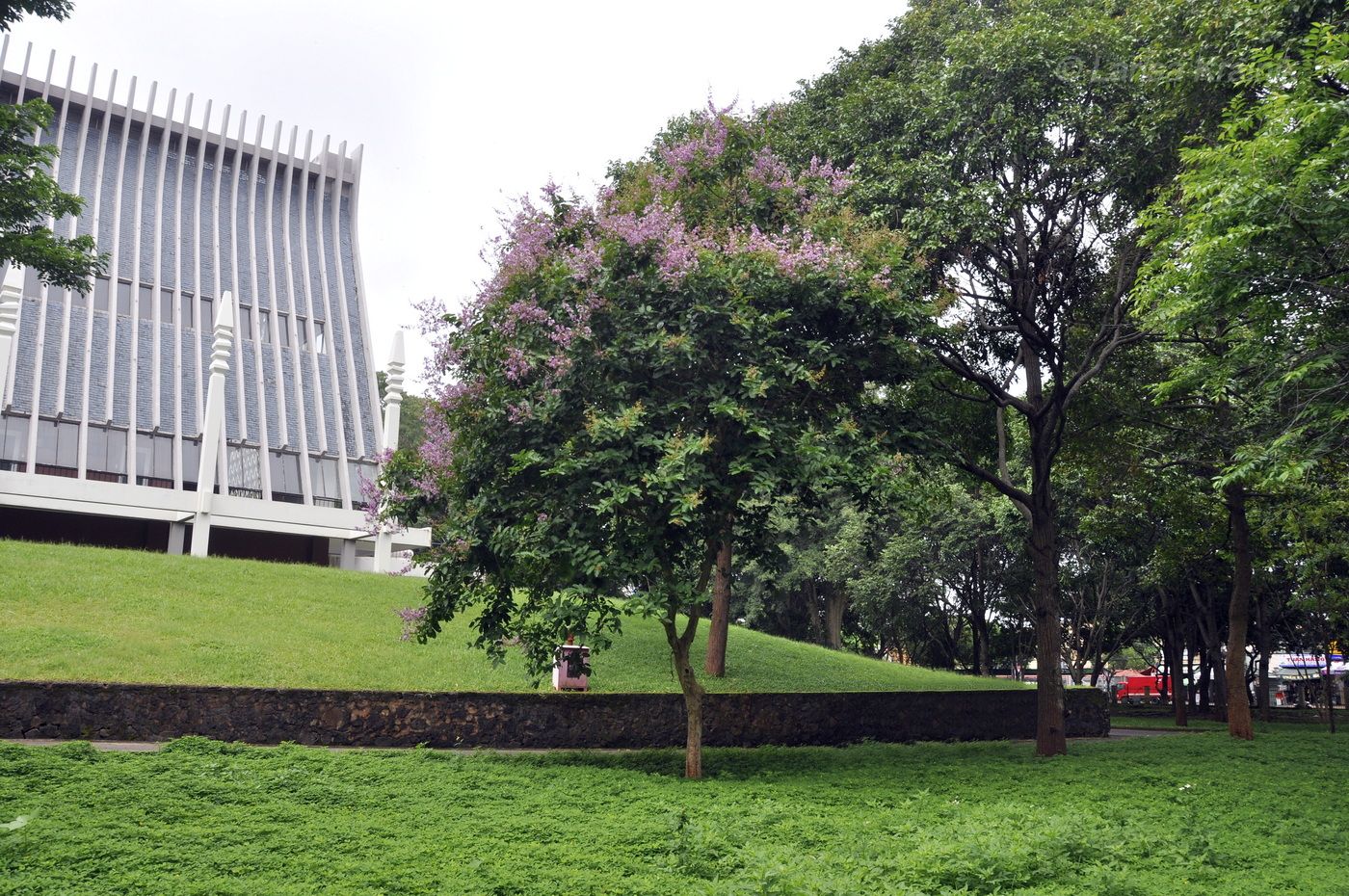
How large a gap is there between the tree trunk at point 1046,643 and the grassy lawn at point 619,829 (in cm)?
272

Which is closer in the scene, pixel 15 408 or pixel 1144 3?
pixel 1144 3

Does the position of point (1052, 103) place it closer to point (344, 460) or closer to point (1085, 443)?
point (1085, 443)

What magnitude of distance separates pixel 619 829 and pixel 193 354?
34.0 metres

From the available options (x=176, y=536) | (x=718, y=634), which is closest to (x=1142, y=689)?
(x=718, y=634)

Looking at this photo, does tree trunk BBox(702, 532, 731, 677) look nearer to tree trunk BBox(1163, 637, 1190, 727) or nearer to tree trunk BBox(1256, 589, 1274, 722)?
tree trunk BBox(1163, 637, 1190, 727)

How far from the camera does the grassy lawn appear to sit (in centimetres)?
721

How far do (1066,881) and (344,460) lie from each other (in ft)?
113

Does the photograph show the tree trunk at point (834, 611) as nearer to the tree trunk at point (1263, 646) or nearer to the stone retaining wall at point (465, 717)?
the tree trunk at point (1263, 646)

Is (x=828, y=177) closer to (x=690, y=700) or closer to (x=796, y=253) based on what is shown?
(x=796, y=253)

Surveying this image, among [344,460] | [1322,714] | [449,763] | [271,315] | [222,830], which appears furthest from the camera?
[271,315]

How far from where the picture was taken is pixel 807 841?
8.88 metres

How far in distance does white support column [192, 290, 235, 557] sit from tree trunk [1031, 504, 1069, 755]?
79.3 feet

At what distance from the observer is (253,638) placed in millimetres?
18781

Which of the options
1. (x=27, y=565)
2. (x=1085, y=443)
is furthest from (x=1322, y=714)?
(x=27, y=565)
